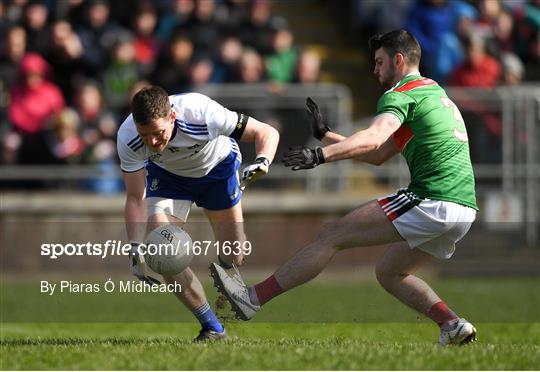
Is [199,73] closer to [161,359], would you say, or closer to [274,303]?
[274,303]

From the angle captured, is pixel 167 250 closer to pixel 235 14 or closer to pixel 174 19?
pixel 174 19

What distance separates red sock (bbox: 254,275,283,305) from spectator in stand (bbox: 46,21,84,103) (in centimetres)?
993

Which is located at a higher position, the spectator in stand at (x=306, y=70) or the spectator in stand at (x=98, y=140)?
the spectator in stand at (x=306, y=70)

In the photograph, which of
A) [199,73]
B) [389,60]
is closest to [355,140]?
[389,60]

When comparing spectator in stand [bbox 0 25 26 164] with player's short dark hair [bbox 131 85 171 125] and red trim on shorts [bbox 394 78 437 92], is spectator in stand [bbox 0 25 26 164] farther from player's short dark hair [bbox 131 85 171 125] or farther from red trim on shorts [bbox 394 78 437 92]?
red trim on shorts [bbox 394 78 437 92]

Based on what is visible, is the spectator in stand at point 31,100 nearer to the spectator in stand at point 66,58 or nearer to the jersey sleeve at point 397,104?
the spectator in stand at point 66,58

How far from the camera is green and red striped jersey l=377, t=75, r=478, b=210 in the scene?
31.0 ft

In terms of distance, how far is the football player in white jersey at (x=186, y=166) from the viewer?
956cm

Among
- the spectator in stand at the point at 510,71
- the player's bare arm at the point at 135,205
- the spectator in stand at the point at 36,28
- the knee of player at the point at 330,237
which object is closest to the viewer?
the knee of player at the point at 330,237

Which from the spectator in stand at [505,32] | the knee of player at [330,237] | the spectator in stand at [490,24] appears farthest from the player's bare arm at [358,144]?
the spectator in stand at [505,32]

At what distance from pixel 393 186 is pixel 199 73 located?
10.5 feet

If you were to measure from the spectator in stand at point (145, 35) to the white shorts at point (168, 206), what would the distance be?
8.96 metres

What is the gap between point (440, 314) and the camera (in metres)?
9.84

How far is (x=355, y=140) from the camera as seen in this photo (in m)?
8.91
